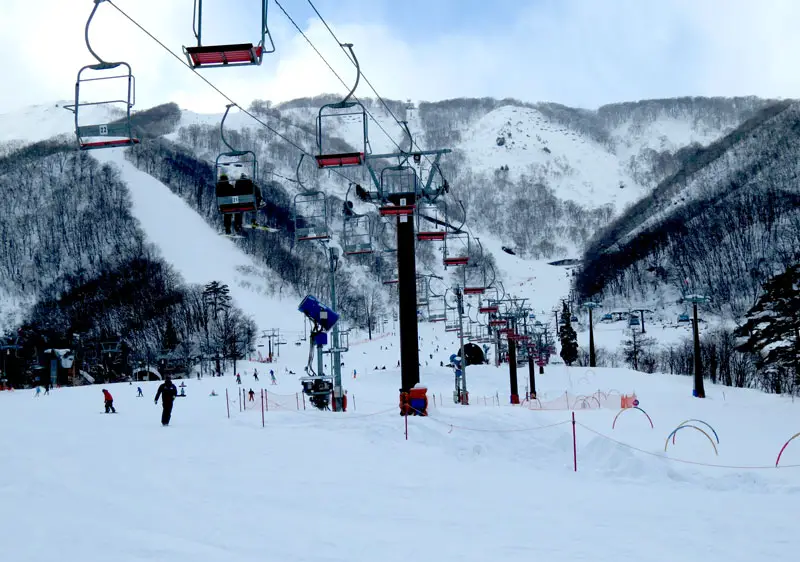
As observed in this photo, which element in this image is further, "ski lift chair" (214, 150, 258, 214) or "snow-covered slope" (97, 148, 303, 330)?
"snow-covered slope" (97, 148, 303, 330)

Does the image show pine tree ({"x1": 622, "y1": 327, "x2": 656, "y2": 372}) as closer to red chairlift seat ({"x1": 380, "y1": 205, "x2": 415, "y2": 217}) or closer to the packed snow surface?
the packed snow surface

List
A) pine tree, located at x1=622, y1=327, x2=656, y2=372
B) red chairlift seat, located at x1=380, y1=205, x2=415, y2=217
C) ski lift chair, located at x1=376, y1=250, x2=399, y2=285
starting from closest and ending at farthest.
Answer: red chairlift seat, located at x1=380, y1=205, x2=415, y2=217 < ski lift chair, located at x1=376, y1=250, x2=399, y2=285 < pine tree, located at x1=622, y1=327, x2=656, y2=372

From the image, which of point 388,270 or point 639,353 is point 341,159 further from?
point 639,353

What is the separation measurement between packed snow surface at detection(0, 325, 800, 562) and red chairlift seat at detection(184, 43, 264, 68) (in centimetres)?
514

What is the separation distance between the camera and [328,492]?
9.21 metres

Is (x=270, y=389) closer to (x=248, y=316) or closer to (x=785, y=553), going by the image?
(x=785, y=553)

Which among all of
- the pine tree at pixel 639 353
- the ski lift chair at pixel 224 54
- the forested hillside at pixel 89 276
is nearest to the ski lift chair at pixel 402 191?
the ski lift chair at pixel 224 54

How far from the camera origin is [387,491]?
959 cm

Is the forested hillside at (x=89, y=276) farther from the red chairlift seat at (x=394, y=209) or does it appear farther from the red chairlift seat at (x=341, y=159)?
the red chairlift seat at (x=341, y=159)

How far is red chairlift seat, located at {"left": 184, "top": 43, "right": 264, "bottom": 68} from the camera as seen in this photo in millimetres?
7344

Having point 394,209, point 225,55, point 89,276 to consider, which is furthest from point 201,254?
point 225,55

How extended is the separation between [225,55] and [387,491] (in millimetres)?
6279

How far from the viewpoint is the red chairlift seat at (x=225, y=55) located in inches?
289

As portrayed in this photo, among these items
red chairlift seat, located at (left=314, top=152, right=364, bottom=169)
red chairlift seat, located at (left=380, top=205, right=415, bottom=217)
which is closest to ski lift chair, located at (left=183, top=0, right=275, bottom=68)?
red chairlift seat, located at (left=314, top=152, right=364, bottom=169)
